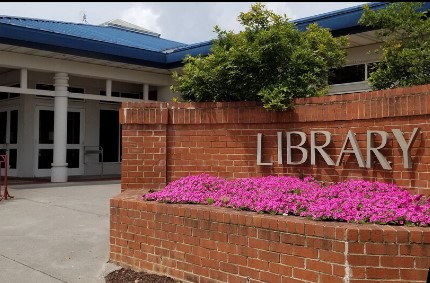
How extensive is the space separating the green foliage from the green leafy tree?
2.54 ft

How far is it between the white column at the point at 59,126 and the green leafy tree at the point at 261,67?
27.4 ft

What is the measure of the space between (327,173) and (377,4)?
5.69 metres

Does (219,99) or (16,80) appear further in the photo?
(16,80)

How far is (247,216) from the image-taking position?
4.12 metres

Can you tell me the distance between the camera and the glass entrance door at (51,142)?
52.0 ft

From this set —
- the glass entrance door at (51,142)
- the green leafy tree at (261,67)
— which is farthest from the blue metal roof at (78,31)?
the green leafy tree at (261,67)

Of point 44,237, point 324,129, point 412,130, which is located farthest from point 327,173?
point 44,237

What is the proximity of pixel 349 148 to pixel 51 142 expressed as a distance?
13.2m

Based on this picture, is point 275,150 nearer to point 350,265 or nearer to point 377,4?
point 350,265

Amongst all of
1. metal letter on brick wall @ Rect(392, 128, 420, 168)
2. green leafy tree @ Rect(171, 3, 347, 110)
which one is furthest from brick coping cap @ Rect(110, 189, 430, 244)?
green leafy tree @ Rect(171, 3, 347, 110)

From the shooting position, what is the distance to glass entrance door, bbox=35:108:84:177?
624 inches

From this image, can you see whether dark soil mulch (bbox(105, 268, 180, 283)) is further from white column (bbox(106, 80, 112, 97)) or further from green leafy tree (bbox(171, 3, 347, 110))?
white column (bbox(106, 80, 112, 97))

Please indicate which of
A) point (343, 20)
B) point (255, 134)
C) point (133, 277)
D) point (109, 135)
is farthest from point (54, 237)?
point (109, 135)

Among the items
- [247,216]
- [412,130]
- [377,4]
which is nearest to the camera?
[247,216]
